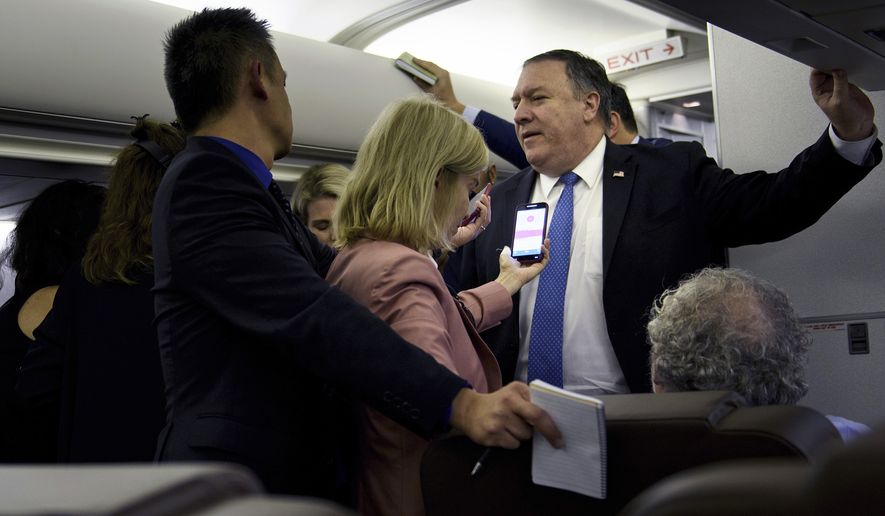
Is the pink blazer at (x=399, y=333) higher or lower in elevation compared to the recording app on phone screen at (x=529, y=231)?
lower

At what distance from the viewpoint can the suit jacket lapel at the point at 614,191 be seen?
3.15 metres

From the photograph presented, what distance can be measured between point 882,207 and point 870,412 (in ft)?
2.20

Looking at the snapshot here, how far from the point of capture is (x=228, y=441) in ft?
5.93

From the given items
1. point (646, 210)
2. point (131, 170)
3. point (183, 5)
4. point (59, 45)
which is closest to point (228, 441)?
point (131, 170)

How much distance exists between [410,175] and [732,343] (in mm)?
788

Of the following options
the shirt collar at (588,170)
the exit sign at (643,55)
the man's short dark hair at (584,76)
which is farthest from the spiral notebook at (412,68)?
the exit sign at (643,55)

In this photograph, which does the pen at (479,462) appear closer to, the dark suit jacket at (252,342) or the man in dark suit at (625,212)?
the dark suit jacket at (252,342)

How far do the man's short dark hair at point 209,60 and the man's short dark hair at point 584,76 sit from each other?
5.40 ft

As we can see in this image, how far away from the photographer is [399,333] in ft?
6.34

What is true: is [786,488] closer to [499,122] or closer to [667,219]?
[667,219]

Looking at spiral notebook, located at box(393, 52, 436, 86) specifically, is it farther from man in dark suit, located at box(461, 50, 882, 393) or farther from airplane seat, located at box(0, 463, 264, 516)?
airplane seat, located at box(0, 463, 264, 516)

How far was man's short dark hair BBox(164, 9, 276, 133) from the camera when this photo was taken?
2.15 meters

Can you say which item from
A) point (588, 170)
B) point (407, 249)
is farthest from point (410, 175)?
point (588, 170)

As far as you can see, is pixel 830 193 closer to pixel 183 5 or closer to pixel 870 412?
pixel 870 412
